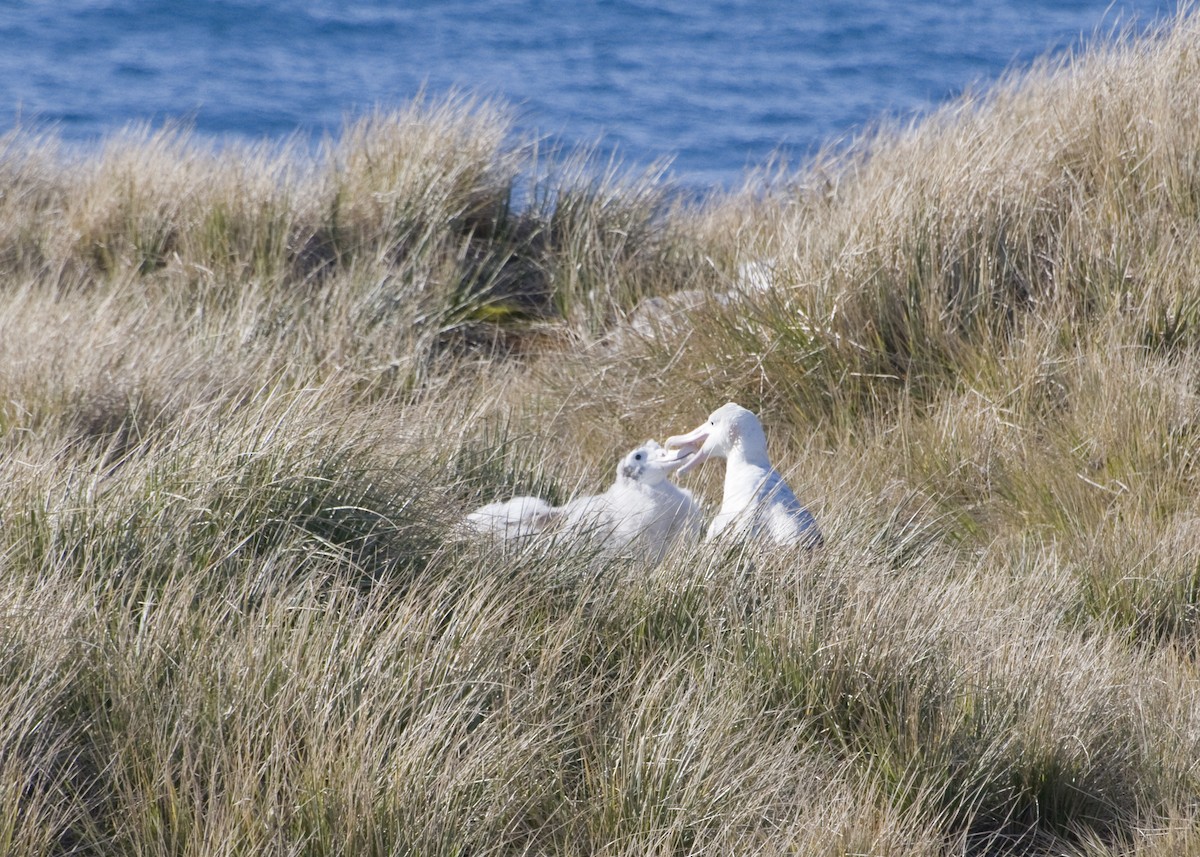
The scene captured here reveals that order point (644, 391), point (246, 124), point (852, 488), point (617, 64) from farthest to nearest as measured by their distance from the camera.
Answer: point (617, 64) < point (246, 124) < point (644, 391) < point (852, 488)

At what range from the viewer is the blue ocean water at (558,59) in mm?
20094

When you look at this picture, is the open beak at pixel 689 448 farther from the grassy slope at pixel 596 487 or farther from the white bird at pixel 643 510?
the grassy slope at pixel 596 487

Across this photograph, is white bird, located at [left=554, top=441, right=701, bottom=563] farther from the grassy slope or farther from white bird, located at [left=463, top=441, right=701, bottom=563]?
the grassy slope

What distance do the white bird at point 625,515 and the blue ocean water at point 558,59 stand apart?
13593mm

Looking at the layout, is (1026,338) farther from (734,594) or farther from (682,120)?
(682,120)

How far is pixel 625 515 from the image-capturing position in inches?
158

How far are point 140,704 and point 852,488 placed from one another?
8.05ft

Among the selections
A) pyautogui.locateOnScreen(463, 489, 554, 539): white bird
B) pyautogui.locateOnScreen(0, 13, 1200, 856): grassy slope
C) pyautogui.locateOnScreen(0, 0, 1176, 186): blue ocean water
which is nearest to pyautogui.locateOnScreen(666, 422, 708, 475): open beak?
pyautogui.locateOnScreen(0, 13, 1200, 856): grassy slope

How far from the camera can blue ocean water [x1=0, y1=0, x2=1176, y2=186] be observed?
2009cm

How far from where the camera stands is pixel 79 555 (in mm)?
3176

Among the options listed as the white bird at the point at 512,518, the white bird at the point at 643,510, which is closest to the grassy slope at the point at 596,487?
the white bird at the point at 512,518

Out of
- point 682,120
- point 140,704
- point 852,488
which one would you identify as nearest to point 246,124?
point 682,120

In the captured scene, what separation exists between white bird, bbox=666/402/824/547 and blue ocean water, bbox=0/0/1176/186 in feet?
43.9

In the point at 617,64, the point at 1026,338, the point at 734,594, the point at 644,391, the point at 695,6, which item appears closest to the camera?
the point at 734,594
